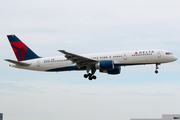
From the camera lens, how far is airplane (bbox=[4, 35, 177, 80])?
44.7 metres

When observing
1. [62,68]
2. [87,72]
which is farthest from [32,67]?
[87,72]

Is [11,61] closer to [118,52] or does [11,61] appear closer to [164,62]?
[118,52]

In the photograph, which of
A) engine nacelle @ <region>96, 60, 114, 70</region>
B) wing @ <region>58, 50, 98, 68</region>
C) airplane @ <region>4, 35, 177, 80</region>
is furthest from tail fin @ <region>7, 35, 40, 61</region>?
engine nacelle @ <region>96, 60, 114, 70</region>

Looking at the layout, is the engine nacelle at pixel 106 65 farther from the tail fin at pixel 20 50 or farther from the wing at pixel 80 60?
the tail fin at pixel 20 50

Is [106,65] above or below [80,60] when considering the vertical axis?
below

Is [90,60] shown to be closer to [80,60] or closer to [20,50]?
[80,60]

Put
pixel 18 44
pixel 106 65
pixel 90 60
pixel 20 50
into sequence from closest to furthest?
1. pixel 106 65
2. pixel 90 60
3. pixel 20 50
4. pixel 18 44

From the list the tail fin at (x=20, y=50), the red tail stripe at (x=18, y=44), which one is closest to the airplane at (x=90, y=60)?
the tail fin at (x=20, y=50)

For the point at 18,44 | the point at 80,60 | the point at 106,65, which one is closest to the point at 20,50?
the point at 18,44

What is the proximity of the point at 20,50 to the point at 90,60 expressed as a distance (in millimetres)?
14908

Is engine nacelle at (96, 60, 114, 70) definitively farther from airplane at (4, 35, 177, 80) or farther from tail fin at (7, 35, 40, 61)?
tail fin at (7, 35, 40, 61)

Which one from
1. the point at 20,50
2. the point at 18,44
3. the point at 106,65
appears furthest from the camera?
the point at 18,44

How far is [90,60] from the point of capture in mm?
45375

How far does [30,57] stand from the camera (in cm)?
5166
